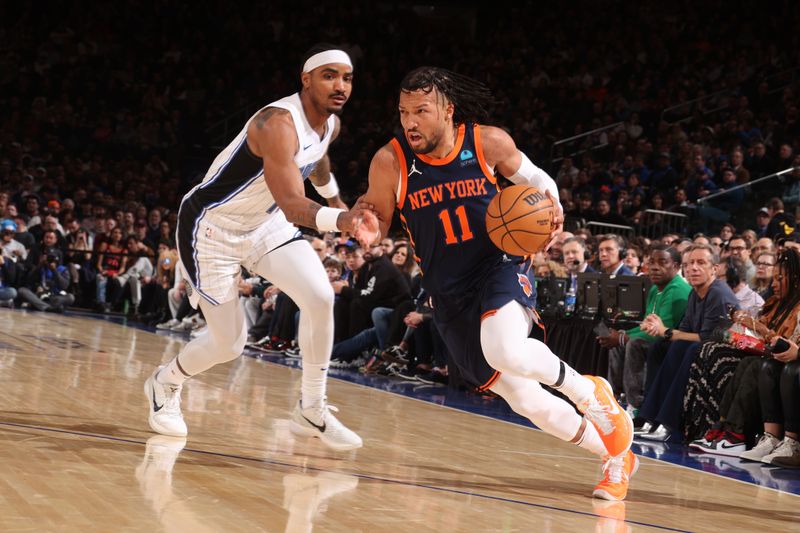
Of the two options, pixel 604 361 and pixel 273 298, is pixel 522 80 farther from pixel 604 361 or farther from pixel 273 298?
pixel 604 361

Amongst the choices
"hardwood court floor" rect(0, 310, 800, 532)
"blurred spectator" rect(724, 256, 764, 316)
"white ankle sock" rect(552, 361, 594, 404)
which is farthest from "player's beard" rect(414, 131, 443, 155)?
"blurred spectator" rect(724, 256, 764, 316)

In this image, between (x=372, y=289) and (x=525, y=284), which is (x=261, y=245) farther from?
(x=372, y=289)

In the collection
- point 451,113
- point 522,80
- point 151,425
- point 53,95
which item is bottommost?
point 151,425

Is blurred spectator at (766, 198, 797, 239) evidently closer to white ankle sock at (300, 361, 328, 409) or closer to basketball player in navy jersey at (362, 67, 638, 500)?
basketball player in navy jersey at (362, 67, 638, 500)

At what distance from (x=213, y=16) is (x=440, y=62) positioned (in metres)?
5.45

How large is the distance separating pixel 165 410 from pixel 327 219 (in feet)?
4.78

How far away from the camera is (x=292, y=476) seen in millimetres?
3766

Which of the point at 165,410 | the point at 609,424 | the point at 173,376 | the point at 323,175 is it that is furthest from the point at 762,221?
the point at 165,410

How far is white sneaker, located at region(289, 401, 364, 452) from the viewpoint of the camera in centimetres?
448

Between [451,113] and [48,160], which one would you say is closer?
[451,113]

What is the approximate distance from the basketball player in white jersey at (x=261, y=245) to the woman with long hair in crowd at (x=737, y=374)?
2.60m

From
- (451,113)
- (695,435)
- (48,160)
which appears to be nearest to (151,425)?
(451,113)

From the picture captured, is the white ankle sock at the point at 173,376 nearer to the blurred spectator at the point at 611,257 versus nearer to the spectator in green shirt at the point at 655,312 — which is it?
the spectator in green shirt at the point at 655,312

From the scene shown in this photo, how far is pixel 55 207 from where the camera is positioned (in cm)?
1608
